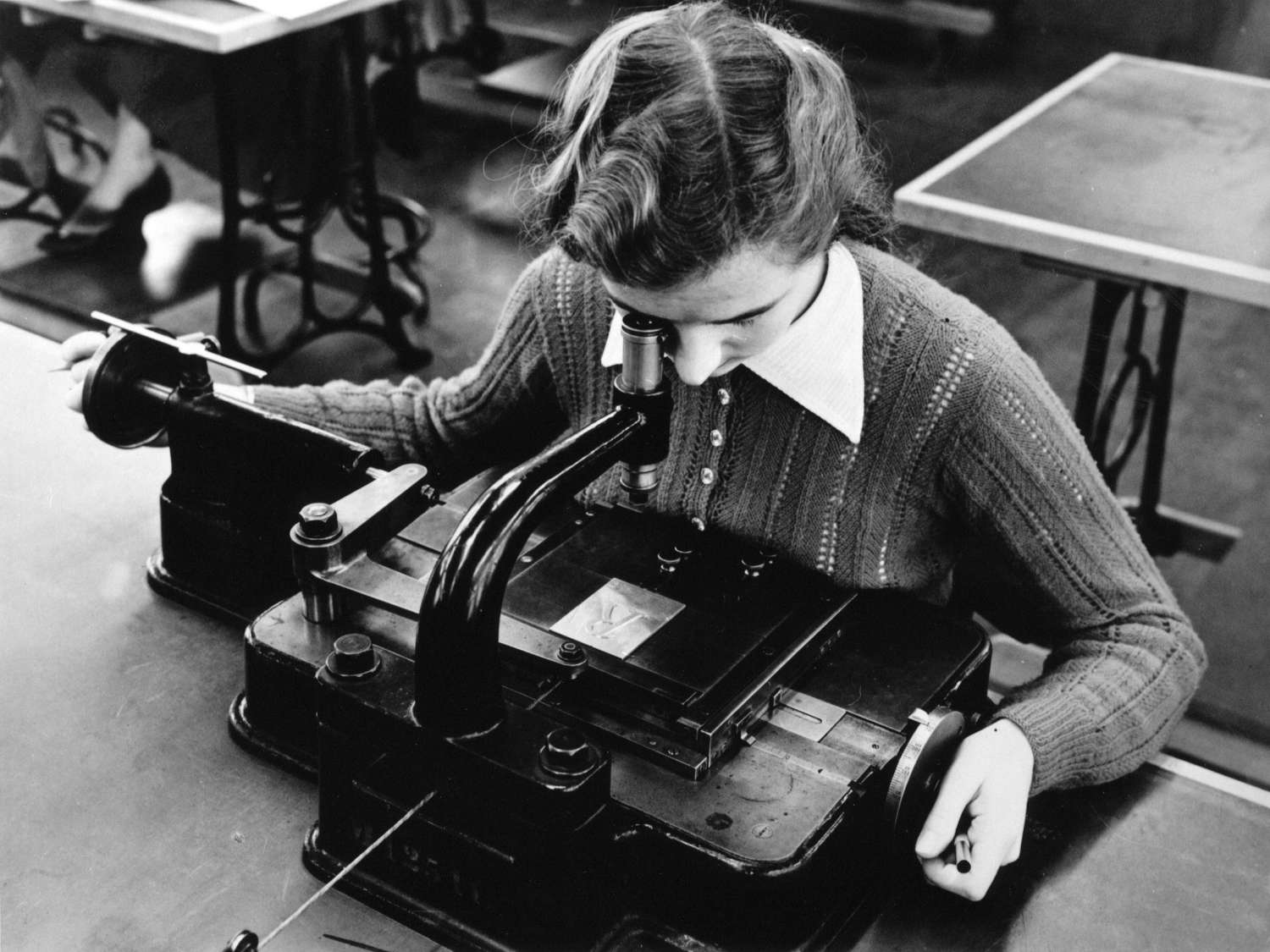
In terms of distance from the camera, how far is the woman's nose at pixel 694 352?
1266mm

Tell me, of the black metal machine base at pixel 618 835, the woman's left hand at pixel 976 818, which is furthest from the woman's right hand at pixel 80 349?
the woman's left hand at pixel 976 818

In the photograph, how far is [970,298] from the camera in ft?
15.9

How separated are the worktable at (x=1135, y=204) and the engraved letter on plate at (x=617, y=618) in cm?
150

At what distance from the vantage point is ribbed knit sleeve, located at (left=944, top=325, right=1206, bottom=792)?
1.45m

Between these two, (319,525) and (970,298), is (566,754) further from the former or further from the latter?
(970,298)

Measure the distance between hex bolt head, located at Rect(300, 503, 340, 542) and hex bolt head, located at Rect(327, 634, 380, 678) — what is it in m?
0.19

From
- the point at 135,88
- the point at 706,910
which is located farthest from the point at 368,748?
the point at 135,88

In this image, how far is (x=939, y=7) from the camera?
676cm

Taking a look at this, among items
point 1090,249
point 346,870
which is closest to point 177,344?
point 346,870

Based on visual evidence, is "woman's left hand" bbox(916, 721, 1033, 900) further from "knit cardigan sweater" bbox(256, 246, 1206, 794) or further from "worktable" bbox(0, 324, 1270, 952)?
"knit cardigan sweater" bbox(256, 246, 1206, 794)

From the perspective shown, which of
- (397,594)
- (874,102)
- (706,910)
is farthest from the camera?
(874,102)

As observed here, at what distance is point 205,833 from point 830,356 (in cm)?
74

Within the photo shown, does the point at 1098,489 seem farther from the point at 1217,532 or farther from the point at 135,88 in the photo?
the point at 135,88

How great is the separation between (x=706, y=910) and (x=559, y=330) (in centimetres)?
81
